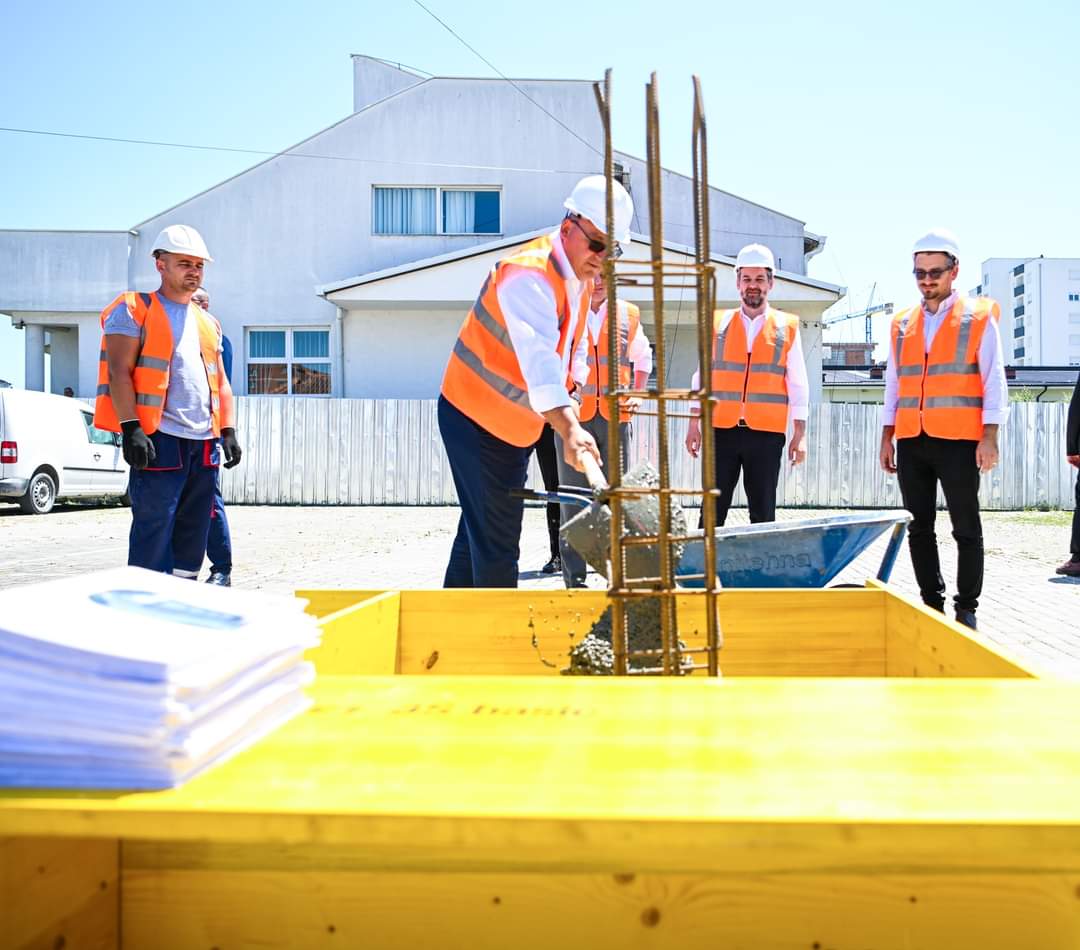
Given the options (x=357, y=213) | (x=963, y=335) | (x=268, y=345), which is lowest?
(x=963, y=335)

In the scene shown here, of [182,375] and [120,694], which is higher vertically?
[182,375]

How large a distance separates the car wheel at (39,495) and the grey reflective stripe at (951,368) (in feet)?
47.2

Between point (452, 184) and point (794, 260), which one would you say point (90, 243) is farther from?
point (794, 260)

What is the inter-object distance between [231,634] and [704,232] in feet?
4.37

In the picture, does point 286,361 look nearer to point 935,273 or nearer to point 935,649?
point 935,273

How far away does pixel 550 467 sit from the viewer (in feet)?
25.5

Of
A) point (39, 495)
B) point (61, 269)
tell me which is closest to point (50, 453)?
point (39, 495)

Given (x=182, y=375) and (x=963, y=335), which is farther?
(x=963, y=335)

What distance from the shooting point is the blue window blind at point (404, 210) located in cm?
2175

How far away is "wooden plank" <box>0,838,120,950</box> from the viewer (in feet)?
4.44

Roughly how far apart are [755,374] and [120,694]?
544 centimetres

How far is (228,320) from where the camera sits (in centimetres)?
2175

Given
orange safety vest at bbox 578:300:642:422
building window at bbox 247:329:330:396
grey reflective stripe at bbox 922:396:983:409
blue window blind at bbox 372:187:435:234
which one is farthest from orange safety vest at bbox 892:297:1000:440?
building window at bbox 247:329:330:396

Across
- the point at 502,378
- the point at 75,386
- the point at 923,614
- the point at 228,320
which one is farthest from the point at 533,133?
the point at 923,614
